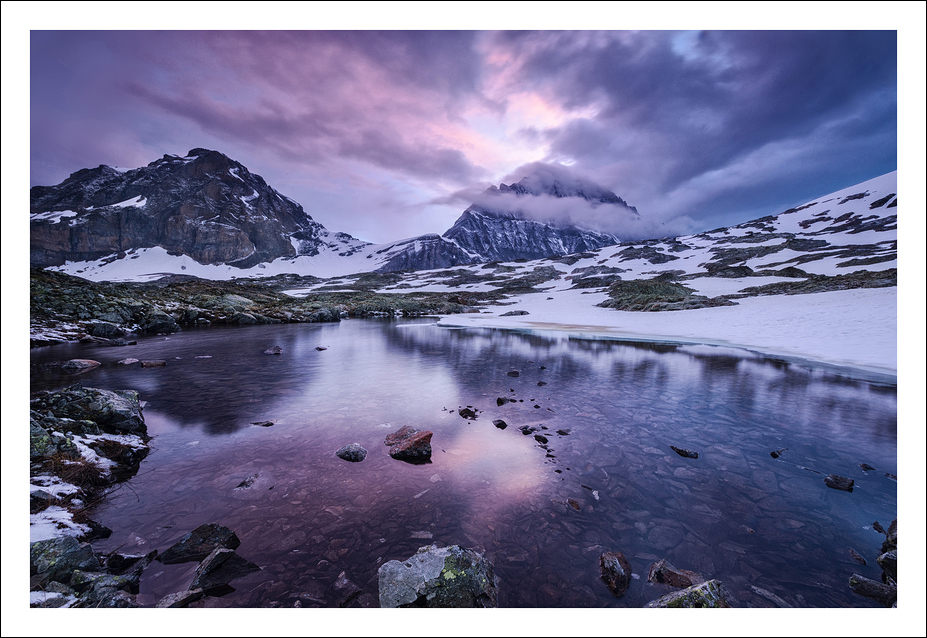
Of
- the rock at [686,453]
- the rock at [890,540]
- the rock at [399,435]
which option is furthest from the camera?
the rock at [399,435]

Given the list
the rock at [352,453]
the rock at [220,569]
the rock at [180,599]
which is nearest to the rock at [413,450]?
the rock at [352,453]

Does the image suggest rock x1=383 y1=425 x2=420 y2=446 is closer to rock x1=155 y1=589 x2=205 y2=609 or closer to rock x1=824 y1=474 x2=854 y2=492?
rock x1=155 y1=589 x2=205 y2=609

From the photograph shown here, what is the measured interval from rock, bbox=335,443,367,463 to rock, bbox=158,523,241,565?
8.40 ft

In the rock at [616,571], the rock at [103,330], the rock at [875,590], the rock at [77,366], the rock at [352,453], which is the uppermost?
the rock at [103,330]

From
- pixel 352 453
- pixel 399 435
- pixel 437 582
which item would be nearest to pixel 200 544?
pixel 352 453

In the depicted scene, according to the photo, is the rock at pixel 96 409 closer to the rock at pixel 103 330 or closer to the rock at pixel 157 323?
the rock at pixel 103 330

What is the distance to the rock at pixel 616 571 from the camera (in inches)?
161

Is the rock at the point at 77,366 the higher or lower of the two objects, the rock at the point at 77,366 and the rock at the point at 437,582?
the higher

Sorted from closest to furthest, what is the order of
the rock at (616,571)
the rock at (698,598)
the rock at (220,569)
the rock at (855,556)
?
the rock at (698,598)
the rock at (220,569)
the rock at (616,571)
the rock at (855,556)

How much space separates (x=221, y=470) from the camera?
664 cm

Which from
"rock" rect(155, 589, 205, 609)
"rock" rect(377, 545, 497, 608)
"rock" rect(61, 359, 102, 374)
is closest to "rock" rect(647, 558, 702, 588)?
"rock" rect(377, 545, 497, 608)

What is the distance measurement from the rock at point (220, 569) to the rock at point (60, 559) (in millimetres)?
1261

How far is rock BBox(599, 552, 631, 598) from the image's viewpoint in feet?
13.4

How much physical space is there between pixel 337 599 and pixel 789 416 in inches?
497
